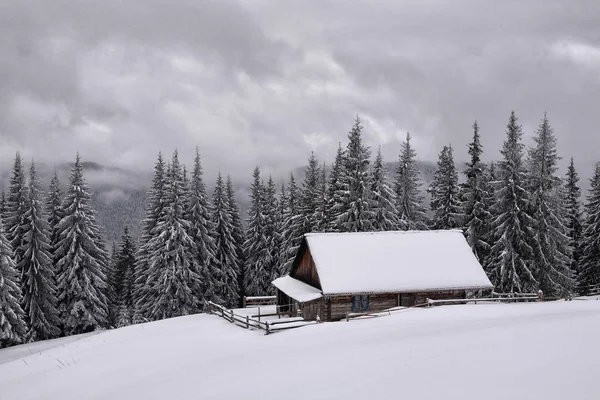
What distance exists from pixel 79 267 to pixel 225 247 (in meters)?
16.1

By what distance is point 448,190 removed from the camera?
163 feet

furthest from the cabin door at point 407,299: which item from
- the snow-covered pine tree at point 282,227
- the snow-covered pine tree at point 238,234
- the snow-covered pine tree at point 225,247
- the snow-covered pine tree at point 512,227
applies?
the snow-covered pine tree at point 238,234

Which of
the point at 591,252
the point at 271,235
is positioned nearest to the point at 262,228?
the point at 271,235

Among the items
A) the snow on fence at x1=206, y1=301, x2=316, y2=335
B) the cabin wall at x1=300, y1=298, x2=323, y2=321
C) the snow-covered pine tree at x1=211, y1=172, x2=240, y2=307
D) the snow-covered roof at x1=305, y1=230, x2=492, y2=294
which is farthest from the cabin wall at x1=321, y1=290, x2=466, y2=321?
the snow-covered pine tree at x1=211, y1=172, x2=240, y2=307

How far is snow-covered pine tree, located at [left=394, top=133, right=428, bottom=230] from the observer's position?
51.1m

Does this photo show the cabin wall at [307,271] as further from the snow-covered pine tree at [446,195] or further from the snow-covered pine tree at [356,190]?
the snow-covered pine tree at [446,195]

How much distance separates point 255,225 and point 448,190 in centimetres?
2325

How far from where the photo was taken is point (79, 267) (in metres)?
47.1

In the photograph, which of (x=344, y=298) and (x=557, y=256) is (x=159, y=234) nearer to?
(x=344, y=298)

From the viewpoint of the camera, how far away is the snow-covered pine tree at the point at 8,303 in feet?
129

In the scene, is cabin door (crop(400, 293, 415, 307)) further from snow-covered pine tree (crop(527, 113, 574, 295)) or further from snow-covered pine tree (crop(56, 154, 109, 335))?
snow-covered pine tree (crop(56, 154, 109, 335))

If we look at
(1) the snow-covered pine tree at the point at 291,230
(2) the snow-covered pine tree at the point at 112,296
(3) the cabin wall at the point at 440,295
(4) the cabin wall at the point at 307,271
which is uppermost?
(1) the snow-covered pine tree at the point at 291,230

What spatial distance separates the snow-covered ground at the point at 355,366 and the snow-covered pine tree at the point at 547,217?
1727 cm

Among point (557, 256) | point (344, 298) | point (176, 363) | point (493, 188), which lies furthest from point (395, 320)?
point (493, 188)
